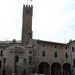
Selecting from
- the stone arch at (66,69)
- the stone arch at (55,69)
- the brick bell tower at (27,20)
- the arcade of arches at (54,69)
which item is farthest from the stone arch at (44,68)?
the brick bell tower at (27,20)

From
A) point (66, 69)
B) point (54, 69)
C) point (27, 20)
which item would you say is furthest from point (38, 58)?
point (27, 20)

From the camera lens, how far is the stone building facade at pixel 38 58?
51812 mm

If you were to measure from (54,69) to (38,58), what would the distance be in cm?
725

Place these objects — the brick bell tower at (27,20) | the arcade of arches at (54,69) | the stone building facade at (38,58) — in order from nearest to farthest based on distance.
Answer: the stone building facade at (38,58) → the arcade of arches at (54,69) → the brick bell tower at (27,20)

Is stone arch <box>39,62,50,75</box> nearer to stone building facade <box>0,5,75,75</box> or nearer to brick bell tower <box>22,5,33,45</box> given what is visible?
stone building facade <box>0,5,75,75</box>

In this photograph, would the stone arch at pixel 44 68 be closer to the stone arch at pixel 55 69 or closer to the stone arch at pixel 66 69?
the stone arch at pixel 55 69

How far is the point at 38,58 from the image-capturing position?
5291 cm

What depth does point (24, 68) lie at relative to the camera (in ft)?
170

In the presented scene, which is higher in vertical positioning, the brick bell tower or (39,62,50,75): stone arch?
the brick bell tower

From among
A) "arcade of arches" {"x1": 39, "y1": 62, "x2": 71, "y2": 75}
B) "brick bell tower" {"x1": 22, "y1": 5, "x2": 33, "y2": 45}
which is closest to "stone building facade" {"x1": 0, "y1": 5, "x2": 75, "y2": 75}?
"arcade of arches" {"x1": 39, "y1": 62, "x2": 71, "y2": 75}

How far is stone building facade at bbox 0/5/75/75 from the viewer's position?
51812mm

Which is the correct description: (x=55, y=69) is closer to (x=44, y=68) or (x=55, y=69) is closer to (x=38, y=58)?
(x=44, y=68)

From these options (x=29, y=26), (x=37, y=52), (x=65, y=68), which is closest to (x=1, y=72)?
(x=37, y=52)

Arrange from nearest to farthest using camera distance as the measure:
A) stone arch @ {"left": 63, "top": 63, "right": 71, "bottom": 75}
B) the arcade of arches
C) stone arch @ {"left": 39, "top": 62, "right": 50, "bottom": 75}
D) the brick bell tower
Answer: the arcade of arches, stone arch @ {"left": 39, "top": 62, "right": 50, "bottom": 75}, stone arch @ {"left": 63, "top": 63, "right": 71, "bottom": 75}, the brick bell tower
